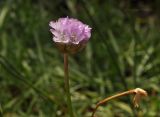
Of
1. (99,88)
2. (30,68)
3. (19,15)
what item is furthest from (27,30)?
(99,88)

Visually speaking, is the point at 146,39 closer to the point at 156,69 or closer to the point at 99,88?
the point at 156,69

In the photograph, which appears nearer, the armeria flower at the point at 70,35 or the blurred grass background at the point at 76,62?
the armeria flower at the point at 70,35

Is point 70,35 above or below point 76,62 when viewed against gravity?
above

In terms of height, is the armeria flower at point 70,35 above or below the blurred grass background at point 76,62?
above

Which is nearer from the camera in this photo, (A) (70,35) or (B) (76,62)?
(A) (70,35)
